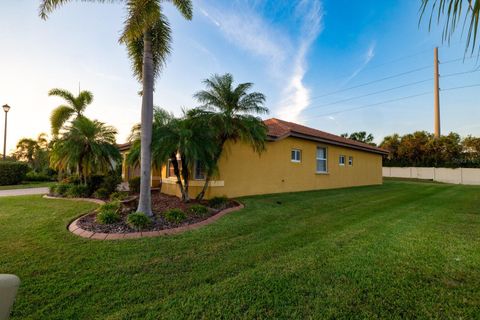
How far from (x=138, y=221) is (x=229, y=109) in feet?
16.4

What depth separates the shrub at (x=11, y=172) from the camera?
51.0 feet

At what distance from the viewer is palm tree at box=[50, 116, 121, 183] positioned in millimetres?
9680

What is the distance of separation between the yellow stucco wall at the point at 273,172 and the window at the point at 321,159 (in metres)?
0.25

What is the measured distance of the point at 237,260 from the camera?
11.9ft

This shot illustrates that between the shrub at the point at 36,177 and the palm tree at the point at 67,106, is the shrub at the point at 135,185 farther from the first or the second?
the shrub at the point at 36,177

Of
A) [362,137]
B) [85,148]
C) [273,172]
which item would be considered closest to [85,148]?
[85,148]

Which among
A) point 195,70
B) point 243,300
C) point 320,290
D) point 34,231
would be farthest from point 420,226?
point 195,70

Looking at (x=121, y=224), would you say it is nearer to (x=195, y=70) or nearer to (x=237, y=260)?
(x=237, y=260)

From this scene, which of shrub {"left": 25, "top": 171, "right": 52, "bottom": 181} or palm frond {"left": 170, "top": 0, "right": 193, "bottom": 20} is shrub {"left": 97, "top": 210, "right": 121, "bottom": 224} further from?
shrub {"left": 25, "top": 171, "right": 52, "bottom": 181}

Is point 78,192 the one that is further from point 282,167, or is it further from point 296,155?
point 296,155

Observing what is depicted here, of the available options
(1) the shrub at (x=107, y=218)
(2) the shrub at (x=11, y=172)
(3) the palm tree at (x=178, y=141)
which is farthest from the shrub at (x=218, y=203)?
(2) the shrub at (x=11, y=172)

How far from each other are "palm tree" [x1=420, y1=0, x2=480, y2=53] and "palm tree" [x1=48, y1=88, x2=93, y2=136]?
692 inches

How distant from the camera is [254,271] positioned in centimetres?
324

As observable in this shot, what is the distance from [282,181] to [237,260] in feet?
28.9
